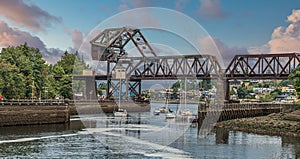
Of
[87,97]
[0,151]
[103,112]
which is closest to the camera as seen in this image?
[0,151]

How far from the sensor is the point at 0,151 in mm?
49312

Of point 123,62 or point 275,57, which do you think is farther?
point 123,62

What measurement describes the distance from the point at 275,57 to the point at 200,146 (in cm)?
8062

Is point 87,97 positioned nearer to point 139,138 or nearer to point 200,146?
point 139,138

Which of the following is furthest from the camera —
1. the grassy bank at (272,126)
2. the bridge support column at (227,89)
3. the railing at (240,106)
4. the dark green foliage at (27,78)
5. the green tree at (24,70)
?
the bridge support column at (227,89)

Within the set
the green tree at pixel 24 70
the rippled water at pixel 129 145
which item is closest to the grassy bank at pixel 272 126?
the rippled water at pixel 129 145

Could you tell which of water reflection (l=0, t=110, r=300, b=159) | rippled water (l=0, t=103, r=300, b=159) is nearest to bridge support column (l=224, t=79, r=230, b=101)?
rippled water (l=0, t=103, r=300, b=159)

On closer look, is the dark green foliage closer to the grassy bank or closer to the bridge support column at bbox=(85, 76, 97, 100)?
the bridge support column at bbox=(85, 76, 97, 100)

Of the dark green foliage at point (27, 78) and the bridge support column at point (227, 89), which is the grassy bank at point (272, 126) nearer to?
the bridge support column at point (227, 89)

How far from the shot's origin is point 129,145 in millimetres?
56531

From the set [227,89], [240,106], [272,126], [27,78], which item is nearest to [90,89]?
[27,78]

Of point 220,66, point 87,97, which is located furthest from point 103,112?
point 220,66

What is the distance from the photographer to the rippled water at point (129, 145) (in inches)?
1956

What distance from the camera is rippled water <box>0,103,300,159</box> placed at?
4969 cm
